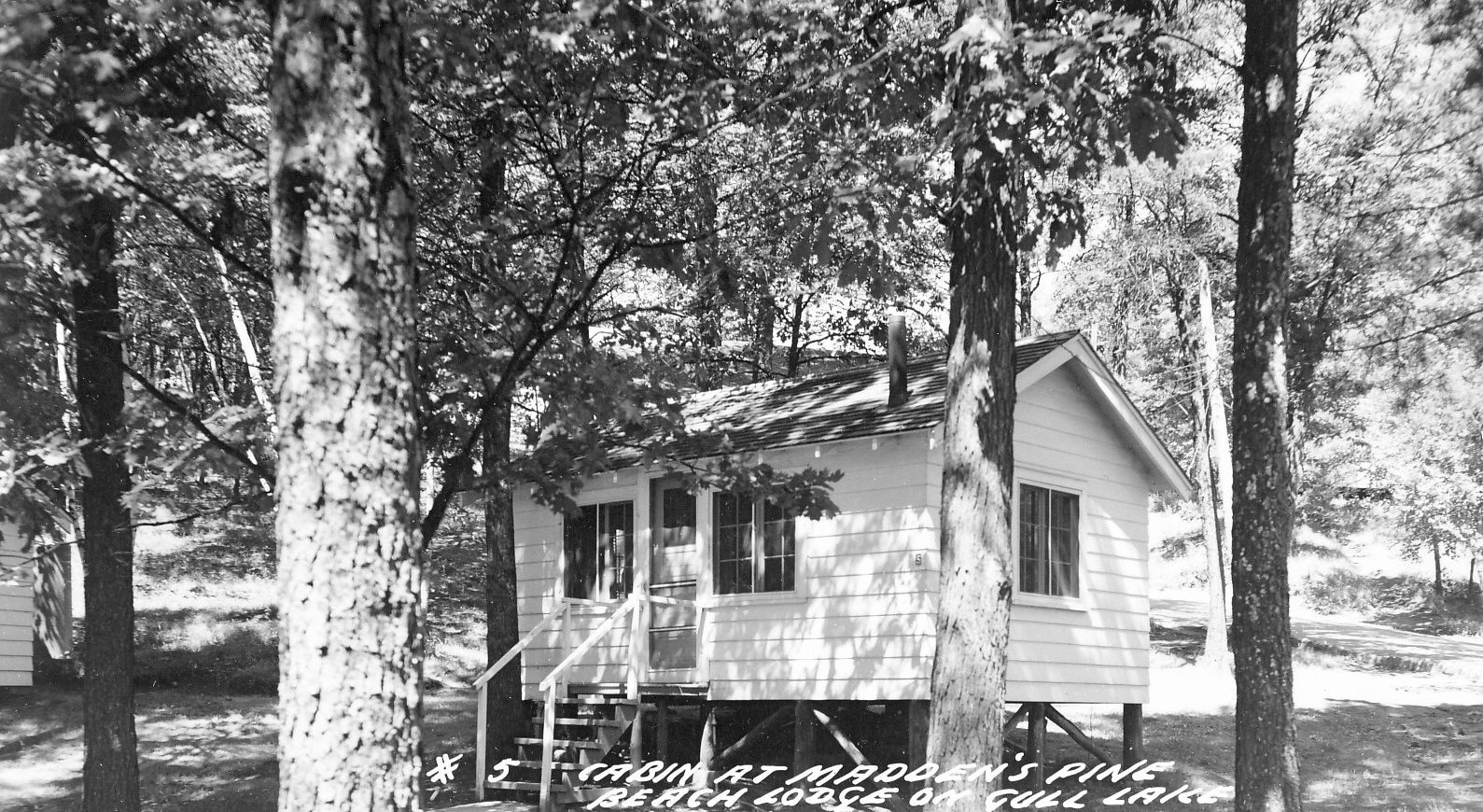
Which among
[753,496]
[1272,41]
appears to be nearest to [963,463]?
[753,496]

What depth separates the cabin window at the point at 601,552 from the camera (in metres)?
15.3

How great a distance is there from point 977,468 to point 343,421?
482 centimetres

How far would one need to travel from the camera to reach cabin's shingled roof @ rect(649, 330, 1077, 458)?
12945mm

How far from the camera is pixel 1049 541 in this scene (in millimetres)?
14078

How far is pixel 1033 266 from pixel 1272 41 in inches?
744

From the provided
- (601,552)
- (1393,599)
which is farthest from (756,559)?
(1393,599)

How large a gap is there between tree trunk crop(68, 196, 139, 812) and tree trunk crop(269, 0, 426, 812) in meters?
6.28

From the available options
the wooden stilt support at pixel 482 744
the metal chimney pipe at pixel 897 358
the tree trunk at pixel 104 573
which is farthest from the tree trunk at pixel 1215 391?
the tree trunk at pixel 104 573

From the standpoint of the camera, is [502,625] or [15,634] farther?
[15,634]

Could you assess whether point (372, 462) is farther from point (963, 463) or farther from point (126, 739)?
point (126, 739)

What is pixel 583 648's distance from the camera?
13188 mm

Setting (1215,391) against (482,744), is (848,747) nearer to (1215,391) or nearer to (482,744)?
(482,744)

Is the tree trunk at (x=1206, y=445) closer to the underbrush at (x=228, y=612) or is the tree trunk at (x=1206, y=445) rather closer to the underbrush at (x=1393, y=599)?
the underbrush at (x=1393, y=599)

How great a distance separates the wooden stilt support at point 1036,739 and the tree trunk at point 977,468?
21.0 feet
